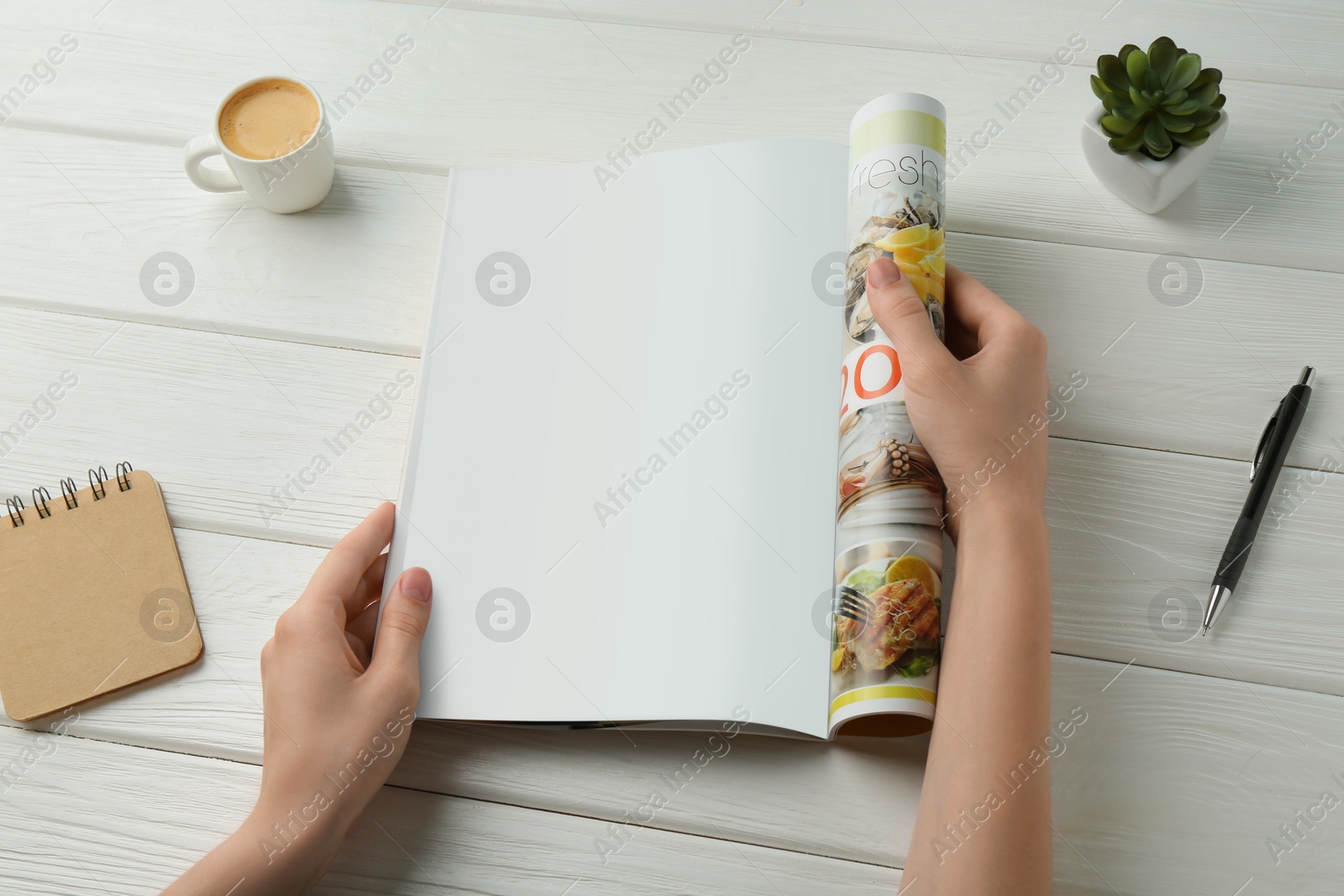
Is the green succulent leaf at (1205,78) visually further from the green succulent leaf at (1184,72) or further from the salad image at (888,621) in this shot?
the salad image at (888,621)

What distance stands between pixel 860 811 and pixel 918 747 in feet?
0.18

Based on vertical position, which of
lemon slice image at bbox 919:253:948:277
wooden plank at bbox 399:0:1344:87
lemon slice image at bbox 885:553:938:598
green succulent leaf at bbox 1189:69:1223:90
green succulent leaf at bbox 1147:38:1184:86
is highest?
wooden plank at bbox 399:0:1344:87

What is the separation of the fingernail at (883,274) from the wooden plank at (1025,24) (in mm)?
294

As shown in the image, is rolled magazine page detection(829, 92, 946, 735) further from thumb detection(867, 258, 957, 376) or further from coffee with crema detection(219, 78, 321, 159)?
coffee with crema detection(219, 78, 321, 159)

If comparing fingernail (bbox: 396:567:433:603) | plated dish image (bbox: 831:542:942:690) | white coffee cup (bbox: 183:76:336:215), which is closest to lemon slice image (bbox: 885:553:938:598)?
plated dish image (bbox: 831:542:942:690)

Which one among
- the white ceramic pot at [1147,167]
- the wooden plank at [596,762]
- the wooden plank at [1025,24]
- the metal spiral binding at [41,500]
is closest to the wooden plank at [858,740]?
the wooden plank at [596,762]

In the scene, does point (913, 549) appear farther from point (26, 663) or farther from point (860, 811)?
point (26, 663)

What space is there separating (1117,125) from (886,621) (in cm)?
43

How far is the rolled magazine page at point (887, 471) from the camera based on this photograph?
56 cm

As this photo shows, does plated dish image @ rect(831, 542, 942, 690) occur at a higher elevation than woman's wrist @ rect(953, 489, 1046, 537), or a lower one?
lower

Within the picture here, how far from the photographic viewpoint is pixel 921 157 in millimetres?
648

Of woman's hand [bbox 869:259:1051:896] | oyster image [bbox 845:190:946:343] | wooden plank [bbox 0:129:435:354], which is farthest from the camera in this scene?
wooden plank [bbox 0:129:435:354]

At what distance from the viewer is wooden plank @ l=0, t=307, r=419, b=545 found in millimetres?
680

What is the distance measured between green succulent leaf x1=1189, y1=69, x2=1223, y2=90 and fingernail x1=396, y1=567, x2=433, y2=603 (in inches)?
26.1
